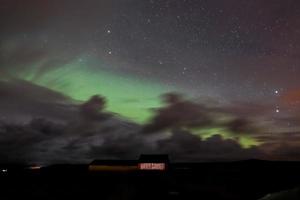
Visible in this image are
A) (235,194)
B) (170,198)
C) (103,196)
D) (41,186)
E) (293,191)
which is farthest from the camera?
(41,186)

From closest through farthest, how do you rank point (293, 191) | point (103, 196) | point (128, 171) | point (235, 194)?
1. point (293, 191)
2. point (103, 196)
3. point (235, 194)
4. point (128, 171)

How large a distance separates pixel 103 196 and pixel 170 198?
6811 mm

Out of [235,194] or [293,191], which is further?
[235,194]

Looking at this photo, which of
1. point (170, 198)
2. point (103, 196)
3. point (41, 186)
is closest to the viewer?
point (170, 198)

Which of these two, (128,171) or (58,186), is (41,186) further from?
(128,171)

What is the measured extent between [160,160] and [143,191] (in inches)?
1185

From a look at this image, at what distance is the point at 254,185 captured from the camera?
43.7 m

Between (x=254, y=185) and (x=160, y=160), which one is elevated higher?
(x=160, y=160)

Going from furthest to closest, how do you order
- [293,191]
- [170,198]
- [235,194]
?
[235,194], [170,198], [293,191]

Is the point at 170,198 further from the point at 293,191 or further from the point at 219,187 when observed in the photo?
the point at 293,191

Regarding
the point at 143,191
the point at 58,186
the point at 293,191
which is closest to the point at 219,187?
the point at 143,191

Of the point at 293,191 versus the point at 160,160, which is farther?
the point at 160,160

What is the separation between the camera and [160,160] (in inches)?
2608

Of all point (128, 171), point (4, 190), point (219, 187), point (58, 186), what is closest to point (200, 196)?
point (219, 187)
